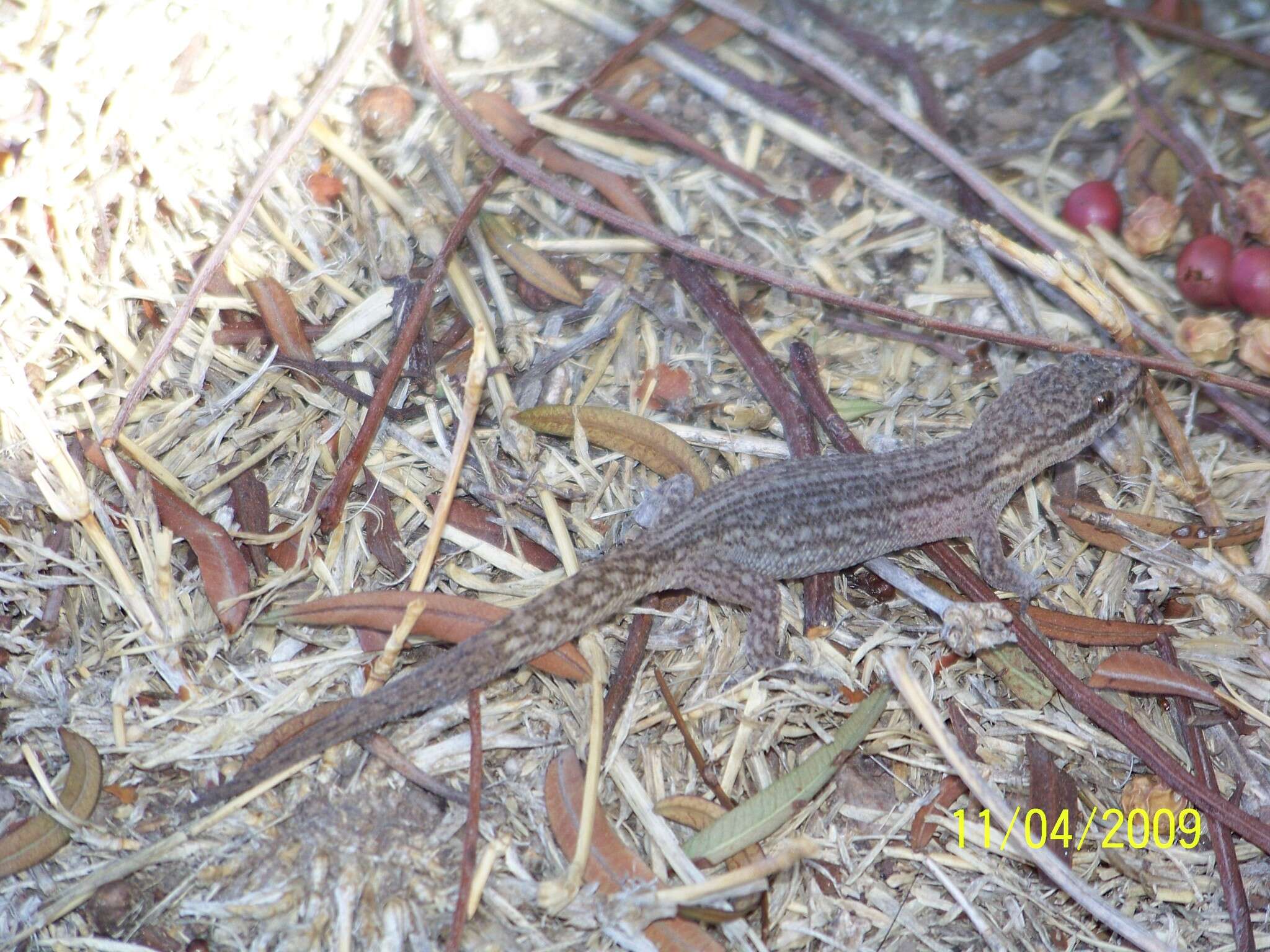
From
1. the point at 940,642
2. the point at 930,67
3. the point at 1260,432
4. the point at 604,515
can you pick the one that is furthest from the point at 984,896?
the point at 930,67

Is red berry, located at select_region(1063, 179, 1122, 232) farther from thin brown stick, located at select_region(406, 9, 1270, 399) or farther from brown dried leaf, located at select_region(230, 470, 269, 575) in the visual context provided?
brown dried leaf, located at select_region(230, 470, 269, 575)

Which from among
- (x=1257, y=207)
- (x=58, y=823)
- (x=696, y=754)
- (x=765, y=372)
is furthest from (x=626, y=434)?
(x=1257, y=207)

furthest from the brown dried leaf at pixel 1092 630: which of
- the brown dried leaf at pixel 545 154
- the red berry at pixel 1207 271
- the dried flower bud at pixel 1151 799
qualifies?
the brown dried leaf at pixel 545 154

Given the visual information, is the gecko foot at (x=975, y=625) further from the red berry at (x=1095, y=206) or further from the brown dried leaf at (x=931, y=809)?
the red berry at (x=1095, y=206)

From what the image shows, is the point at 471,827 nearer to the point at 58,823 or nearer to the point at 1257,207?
the point at 58,823
